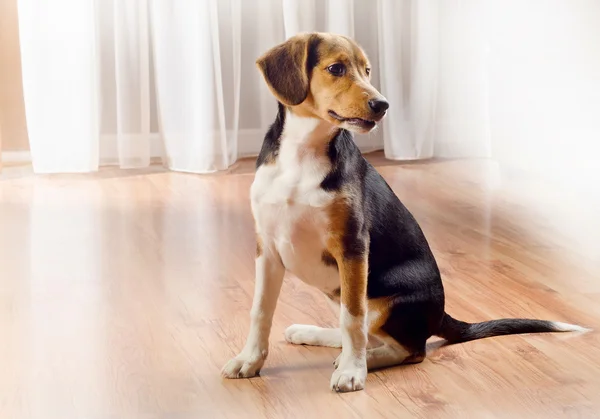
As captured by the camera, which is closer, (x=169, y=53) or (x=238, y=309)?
(x=238, y=309)

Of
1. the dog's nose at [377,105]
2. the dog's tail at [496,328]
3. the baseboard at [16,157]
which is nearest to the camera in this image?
the dog's nose at [377,105]

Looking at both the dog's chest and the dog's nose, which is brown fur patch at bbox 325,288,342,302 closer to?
the dog's chest

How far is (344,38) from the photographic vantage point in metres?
1.91

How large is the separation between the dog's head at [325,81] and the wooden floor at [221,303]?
0.57 metres

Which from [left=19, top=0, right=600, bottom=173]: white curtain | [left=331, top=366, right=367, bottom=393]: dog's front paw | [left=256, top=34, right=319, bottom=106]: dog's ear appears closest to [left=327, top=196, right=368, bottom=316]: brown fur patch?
[left=331, top=366, right=367, bottom=393]: dog's front paw

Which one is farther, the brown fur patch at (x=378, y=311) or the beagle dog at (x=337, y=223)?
the brown fur patch at (x=378, y=311)

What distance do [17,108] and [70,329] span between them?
2258 millimetres

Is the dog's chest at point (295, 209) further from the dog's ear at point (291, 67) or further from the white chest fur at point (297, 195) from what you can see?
the dog's ear at point (291, 67)

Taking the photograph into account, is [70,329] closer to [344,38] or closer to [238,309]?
[238,309]

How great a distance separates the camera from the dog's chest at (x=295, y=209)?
6.15 ft

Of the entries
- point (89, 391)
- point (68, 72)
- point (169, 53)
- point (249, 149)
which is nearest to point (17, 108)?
point (68, 72)

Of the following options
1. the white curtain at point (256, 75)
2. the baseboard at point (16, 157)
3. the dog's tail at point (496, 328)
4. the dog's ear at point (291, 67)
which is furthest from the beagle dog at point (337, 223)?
the baseboard at point (16, 157)

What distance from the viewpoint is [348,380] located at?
6.26 feet

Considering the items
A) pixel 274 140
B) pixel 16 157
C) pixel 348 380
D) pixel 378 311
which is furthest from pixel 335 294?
pixel 16 157
